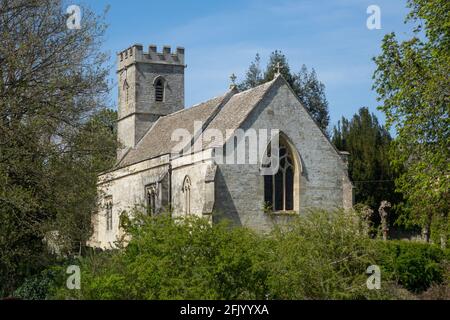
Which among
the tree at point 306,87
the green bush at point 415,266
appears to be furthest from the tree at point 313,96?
the green bush at point 415,266

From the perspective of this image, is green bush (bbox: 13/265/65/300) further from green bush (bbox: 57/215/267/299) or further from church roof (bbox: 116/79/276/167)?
church roof (bbox: 116/79/276/167)

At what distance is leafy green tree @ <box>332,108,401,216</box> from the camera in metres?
46.6

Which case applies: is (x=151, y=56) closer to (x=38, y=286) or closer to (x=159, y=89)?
(x=159, y=89)

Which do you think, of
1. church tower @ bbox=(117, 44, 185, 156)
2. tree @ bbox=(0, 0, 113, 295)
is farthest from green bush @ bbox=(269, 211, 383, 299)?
church tower @ bbox=(117, 44, 185, 156)

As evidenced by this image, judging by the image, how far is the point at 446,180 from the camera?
19531 millimetres

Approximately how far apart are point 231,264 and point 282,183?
1873cm

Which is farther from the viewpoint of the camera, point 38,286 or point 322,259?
point 38,286

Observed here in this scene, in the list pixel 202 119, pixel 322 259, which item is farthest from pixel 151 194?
pixel 322 259

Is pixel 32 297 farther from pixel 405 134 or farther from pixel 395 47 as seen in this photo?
pixel 395 47

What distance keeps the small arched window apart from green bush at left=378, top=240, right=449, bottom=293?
924 inches

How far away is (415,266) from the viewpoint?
23141 mm

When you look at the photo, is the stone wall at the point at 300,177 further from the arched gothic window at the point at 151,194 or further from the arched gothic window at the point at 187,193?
the arched gothic window at the point at 151,194
